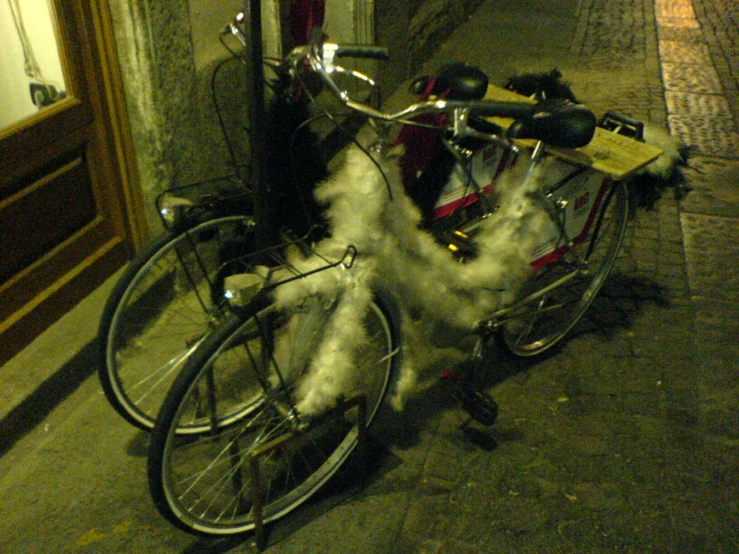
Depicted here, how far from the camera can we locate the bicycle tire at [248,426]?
2.34 meters

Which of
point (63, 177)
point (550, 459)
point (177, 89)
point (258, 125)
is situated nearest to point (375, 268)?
point (258, 125)

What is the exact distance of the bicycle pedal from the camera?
3.18m

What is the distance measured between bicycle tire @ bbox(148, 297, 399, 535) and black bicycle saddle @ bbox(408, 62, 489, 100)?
105 centimetres

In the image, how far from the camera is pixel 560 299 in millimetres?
4188

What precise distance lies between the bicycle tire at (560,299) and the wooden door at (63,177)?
2.14 m

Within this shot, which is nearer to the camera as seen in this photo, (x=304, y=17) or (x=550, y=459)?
(x=550, y=459)

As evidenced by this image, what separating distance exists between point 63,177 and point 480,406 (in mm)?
2273

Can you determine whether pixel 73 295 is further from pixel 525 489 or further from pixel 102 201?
pixel 525 489

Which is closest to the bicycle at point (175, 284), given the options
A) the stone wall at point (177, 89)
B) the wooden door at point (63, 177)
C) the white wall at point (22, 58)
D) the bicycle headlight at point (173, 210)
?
the bicycle headlight at point (173, 210)

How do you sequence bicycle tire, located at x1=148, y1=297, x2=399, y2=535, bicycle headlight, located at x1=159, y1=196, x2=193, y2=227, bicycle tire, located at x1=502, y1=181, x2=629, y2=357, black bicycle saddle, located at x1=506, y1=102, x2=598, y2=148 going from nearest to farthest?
bicycle tire, located at x1=148, y1=297, x2=399, y2=535 → bicycle headlight, located at x1=159, y1=196, x2=193, y2=227 → black bicycle saddle, located at x1=506, y1=102, x2=598, y2=148 → bicycle tire, located at x1=502, y1=181, x2=629, y2=357

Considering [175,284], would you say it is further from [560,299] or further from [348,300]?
→ [560,299]

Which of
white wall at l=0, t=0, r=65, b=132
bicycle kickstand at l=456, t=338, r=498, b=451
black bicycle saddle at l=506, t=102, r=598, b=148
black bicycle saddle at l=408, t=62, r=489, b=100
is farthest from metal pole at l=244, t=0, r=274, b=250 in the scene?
white wall at l=0, t=0, r=65, b=132

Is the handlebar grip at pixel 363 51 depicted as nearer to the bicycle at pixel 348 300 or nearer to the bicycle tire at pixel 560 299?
the bicycle at pixel 348 300

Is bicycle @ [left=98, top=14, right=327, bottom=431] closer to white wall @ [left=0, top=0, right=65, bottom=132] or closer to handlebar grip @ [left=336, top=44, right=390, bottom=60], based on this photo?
handlebar grip @ [left=336, top=44, right=390, bottom=60]
